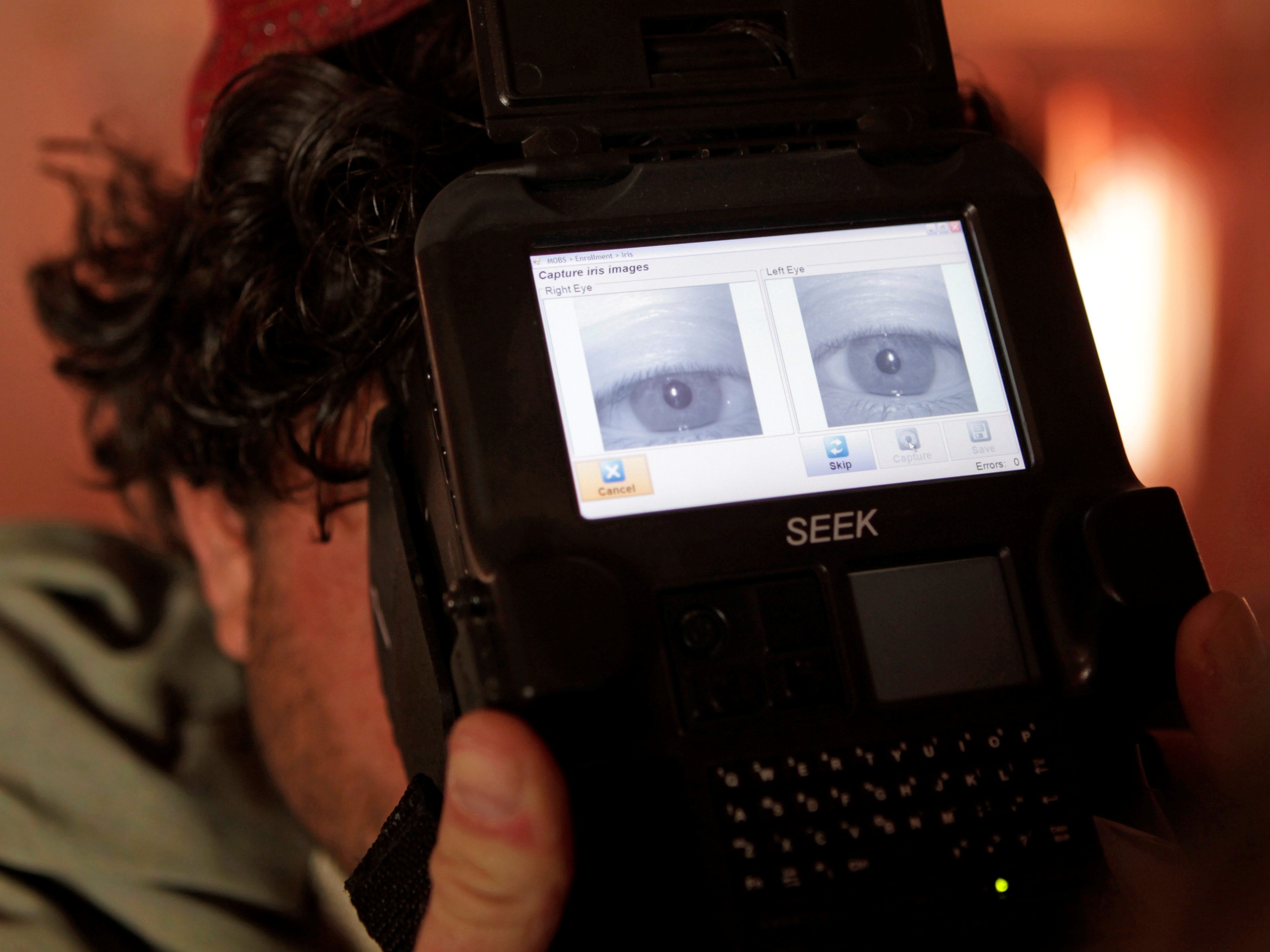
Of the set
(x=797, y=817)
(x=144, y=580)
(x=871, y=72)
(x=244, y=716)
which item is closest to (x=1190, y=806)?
(x=797, y=817)

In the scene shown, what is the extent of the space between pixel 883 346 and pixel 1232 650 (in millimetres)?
238

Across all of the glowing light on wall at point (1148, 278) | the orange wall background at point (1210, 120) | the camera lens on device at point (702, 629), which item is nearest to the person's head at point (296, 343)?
the camera lens on device at point (702, 629)

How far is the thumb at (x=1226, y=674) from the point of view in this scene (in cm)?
48

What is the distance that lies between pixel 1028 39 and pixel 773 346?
1.40 metres

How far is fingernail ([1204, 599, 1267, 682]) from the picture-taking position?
0.48 metres

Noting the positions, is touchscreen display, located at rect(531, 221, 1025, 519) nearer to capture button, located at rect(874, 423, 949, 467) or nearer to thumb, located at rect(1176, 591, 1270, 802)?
capture button, located at rect(874, 423, 949, 467)

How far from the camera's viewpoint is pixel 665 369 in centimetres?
50

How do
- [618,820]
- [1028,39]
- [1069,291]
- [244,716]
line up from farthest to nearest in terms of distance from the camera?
1. [1028,39]
2. [244,716]
3. [1069,291]
4. [618,820]

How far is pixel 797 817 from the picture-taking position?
0.46 m

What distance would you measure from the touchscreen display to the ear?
1.91 ft

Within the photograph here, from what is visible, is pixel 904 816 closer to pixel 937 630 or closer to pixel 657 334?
pixel 937 630

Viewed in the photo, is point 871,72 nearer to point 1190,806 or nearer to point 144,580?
point 1190,806

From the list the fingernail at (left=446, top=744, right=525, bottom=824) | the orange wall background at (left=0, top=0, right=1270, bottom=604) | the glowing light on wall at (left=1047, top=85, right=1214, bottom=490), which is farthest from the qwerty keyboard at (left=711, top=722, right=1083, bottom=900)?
the glowing light on wall at (left=1047, top=85, right=1214, bottom=490)

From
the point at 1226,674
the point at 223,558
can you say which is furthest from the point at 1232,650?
the point at 223,558
